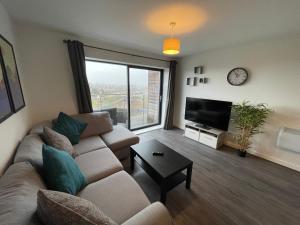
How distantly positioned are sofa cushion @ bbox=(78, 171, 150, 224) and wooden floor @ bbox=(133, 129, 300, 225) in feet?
2.02

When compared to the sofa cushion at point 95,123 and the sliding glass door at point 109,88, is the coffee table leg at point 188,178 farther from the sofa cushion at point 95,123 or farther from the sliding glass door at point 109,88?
the sliding glass door at point 109,88

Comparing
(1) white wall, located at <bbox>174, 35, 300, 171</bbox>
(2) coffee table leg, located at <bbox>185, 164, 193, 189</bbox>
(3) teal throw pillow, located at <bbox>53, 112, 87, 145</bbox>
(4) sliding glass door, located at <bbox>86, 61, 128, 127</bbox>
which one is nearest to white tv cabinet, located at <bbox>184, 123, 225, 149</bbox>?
(1) white wall, located at <bbox>174, 35, 300, 171</bbox>

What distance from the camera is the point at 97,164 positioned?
5.23 ft

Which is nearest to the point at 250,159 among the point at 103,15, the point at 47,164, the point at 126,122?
the point at 126,122

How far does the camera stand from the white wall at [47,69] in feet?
7.02

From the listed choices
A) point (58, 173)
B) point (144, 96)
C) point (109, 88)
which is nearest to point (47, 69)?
point (109, 88)

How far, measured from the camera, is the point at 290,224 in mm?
1442

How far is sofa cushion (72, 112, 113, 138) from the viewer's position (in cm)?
243

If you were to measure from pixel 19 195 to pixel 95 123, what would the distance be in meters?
1.78

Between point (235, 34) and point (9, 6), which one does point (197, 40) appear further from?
point (9, 6)

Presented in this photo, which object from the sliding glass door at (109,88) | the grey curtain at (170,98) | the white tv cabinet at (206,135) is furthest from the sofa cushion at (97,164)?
the grey curtain at (170,98)

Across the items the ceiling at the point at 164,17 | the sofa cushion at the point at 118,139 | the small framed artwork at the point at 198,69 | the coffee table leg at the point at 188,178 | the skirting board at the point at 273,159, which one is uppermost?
the ceiling at the point at 164,17

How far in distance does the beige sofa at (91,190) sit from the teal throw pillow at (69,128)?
0.60ft

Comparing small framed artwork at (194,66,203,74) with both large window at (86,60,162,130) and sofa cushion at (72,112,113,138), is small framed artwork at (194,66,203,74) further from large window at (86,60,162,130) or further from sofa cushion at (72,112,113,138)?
sofa cushion at (72,112,113,138)
